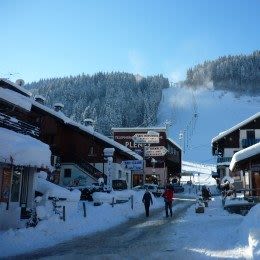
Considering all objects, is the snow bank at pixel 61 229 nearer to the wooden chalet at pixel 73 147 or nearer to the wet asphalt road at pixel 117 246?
the wet asphalt road at pixel 117 246

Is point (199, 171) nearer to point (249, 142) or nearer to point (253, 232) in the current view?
point (249, 142)

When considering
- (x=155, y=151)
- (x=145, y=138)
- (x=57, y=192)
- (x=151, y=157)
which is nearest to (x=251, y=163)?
(x=155, y=151)

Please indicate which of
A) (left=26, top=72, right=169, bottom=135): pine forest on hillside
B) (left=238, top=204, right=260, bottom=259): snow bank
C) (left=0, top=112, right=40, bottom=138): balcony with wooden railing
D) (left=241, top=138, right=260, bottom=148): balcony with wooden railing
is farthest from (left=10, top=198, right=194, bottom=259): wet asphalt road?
(left=26, top=72, right=169, bottom=135): pine forest on hillside

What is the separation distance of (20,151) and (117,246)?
247 inches

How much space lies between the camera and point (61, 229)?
16172mm

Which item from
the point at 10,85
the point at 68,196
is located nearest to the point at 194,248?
the point at 68,196

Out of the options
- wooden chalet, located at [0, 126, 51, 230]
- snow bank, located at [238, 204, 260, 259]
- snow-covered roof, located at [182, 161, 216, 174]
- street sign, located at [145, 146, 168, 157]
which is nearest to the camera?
snow bank, located at [238, 204, 260, 259]

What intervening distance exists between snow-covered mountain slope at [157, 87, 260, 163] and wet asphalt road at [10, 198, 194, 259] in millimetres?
89522

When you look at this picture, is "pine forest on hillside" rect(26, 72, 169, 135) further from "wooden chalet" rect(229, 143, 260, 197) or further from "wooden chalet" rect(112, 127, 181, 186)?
"wooden chalet" rect(229, 143, 260, 197)

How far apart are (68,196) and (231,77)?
6274 inches

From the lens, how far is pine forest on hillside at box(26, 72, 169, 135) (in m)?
127

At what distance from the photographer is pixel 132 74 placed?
6954 inches

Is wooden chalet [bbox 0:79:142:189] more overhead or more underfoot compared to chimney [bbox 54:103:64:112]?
more underfoot

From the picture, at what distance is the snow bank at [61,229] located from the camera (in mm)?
12945
